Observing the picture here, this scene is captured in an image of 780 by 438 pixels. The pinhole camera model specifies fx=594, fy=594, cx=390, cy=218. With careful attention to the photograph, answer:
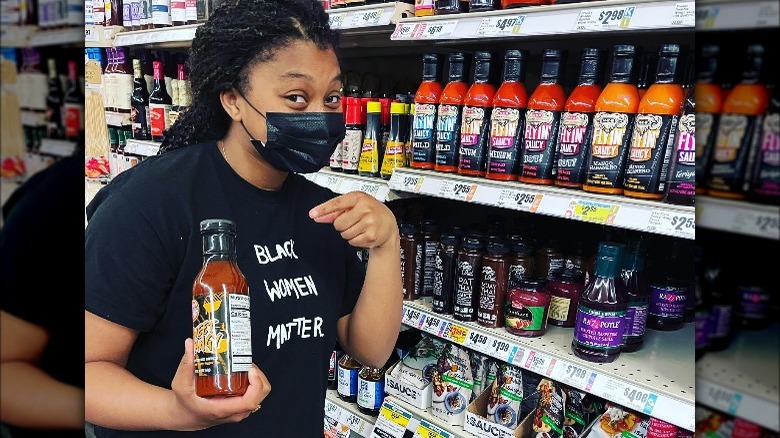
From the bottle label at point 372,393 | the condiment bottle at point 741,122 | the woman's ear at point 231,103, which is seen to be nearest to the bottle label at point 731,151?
the condiment bottle at point 741,122

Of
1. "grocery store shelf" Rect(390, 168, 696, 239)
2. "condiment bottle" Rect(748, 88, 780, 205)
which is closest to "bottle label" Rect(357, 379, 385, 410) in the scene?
"grocery store shelf" Rect(390, 168, 696, 239)

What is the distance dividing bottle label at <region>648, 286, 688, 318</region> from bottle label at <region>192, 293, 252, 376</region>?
116 centimetres

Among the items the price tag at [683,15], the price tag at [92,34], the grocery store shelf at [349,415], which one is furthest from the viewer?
the grocery store shelf at [349,415]

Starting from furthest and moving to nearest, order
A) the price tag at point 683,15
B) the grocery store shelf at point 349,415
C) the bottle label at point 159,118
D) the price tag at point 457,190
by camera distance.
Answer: the grocery store shelf at point 349,415
the price tag at point 457,190
the bottle label at point 159,118
the price tag at point 683,15

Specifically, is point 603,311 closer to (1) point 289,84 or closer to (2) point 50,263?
(1) point 289,84

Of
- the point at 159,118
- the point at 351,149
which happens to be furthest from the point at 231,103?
the point at 351,149

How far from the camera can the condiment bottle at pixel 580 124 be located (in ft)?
4.61

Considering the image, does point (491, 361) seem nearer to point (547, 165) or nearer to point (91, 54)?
point (547, 165)

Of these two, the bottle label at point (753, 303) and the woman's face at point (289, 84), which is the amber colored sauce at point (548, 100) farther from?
the bottle label at point (753, 303)

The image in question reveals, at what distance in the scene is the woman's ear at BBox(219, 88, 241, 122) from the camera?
2.87ft

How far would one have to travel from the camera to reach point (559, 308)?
1.63 meters

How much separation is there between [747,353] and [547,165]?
1.02 m

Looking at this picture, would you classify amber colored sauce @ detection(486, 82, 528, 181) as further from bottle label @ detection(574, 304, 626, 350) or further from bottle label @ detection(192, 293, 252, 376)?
bottle label @ detection(192, 293, 252, 376)

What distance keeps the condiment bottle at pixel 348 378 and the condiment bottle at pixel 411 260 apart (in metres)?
0.30
